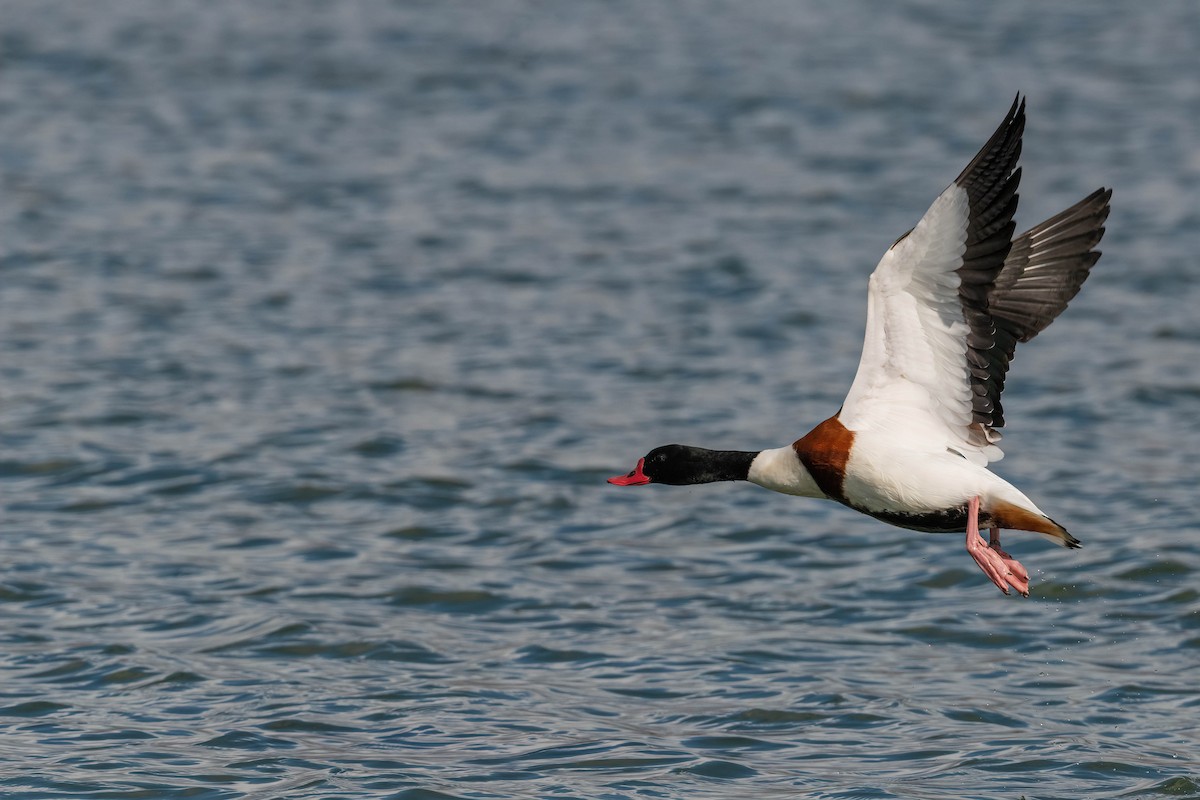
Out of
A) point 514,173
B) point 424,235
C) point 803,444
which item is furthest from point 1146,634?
point 514,173

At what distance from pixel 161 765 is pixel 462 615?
96.5 inches

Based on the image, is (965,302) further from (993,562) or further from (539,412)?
(539,412)

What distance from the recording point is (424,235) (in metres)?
18.3

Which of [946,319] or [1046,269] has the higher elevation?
[1046,269]

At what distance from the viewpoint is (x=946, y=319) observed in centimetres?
804

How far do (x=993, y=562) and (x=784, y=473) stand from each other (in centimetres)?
101

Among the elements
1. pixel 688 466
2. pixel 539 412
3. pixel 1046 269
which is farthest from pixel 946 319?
pixel 539 412

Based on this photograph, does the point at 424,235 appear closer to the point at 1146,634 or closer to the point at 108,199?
the point at 108,199

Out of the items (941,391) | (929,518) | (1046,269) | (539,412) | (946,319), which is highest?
(1046,269)

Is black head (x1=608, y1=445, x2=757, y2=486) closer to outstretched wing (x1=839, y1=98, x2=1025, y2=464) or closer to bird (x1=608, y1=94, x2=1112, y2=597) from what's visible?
bird (x1=608, y1=94, x2=1112, y2=597)

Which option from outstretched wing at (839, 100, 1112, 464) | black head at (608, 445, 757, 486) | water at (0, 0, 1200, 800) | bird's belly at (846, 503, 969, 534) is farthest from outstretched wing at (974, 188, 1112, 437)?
water at (0, 0, 1200, 800)

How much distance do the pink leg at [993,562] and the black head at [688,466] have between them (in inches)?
44.5

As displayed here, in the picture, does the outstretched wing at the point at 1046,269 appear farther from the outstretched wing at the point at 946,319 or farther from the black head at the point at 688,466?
the black head at the point at 688,466

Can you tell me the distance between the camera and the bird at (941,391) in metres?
7.71
